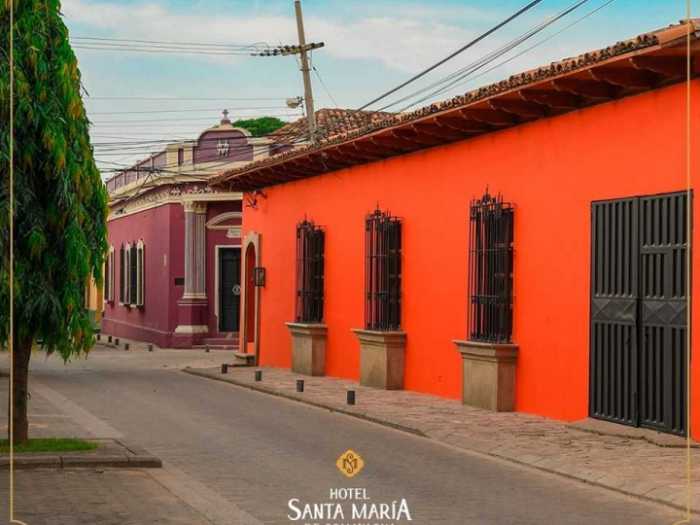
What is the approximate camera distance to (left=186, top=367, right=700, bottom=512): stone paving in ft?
36.0

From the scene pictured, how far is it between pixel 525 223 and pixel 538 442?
413cm

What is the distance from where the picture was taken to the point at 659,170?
1393 cm

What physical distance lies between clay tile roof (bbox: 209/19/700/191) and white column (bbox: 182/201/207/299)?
12.3 meters

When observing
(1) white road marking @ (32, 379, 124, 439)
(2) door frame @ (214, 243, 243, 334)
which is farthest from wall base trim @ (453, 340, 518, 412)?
(2) door frame @ (214, 243, 243, 334)

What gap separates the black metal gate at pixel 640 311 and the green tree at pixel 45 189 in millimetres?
5868

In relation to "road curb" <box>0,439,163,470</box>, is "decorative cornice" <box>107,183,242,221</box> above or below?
above

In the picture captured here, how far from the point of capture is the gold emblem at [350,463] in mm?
11441

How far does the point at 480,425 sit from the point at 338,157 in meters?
8.74

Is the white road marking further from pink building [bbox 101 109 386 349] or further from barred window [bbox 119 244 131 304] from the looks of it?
barred window [bbox 119 244 131 304]

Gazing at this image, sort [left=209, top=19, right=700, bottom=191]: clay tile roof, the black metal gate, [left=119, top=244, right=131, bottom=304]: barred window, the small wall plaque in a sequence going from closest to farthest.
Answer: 1. [left=209, top=19, right=700, bottom=191]: clay tile roof
2. the black metal gate
3. the small wall plaque
4. [left=119, top=244, right=131, bottom=304]: barred window

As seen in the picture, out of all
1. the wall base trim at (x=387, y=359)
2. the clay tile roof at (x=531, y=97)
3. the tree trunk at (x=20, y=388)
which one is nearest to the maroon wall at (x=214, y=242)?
the clay tile roof at (x=531, y=97)

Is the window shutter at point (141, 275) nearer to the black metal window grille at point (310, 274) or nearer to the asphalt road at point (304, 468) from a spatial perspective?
the black metal window grille at point (310, 274)

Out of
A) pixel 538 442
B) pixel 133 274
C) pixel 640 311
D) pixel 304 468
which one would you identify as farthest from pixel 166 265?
pixel 304 468

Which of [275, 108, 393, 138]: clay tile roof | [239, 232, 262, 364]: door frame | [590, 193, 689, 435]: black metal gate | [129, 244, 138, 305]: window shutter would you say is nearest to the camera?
[590, 193, 689, 435]: black metal gate
